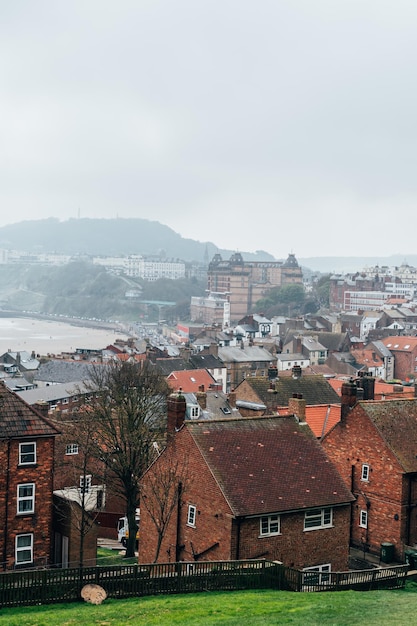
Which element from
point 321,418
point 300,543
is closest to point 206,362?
point 321,418

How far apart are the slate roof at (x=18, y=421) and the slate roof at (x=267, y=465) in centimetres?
608

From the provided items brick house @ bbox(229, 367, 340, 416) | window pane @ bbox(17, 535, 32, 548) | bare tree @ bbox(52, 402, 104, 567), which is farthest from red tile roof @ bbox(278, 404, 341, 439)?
window pane @ bbox(17, 535, 32, 548)

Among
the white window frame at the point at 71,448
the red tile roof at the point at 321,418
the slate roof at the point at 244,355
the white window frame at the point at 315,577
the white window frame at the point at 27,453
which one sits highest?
the white window frame at the point at 27,453

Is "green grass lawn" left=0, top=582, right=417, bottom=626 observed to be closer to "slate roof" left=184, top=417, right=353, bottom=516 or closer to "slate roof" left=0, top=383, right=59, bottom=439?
"slate roof" left=184, top=417, right=353, bottom=516

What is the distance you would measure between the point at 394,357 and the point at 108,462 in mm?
88716

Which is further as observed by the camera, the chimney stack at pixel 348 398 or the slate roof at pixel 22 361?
the slate roof at pixel 22 361

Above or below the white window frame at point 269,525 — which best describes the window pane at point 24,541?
below

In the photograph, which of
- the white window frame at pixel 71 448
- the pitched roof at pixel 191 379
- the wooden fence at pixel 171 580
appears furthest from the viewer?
the pitched roof at pixel 191 379

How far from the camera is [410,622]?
21.0m

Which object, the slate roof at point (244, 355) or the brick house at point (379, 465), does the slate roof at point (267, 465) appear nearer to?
the brick house at point (379, 465)

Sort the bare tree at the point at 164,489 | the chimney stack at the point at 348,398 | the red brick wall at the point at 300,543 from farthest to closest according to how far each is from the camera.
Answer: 1. the chimney stack at the point at 348,398
2. the bare tree at the point at 164,489
3. the red brick wall at the point at 300,543

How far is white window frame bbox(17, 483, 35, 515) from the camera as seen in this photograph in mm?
31938

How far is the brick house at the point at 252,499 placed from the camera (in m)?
28.9

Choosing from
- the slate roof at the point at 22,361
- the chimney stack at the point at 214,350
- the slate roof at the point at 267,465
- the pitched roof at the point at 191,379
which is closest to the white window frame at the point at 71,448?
the slate roof at the point at 267,465
